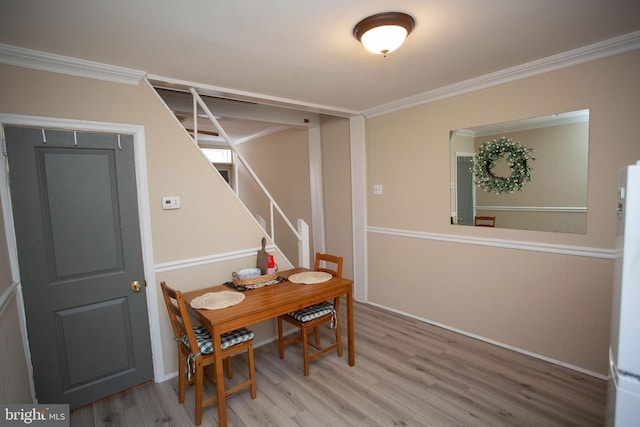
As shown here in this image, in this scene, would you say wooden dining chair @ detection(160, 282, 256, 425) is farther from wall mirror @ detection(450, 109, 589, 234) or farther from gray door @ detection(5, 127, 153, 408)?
wall mirror @ detection(450, 109, 589, 234)

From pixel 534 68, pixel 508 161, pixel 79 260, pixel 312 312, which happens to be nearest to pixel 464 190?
pixel 508 161

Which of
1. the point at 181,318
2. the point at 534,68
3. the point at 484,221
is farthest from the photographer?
the point at 484,221

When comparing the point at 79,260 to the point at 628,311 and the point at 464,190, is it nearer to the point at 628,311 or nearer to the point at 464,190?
the point at 628,311

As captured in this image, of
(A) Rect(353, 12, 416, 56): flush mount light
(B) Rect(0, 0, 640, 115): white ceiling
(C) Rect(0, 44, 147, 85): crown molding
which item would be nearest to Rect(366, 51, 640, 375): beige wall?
(B) Rect(0, 0, 640, 115): white ceiling

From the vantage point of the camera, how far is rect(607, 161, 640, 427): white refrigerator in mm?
1065

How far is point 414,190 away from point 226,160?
4.54m

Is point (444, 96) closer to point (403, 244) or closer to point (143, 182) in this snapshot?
point (403, 244)

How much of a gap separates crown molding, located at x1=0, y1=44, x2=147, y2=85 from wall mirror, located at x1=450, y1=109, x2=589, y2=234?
280 cm

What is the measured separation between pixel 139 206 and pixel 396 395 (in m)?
2.33

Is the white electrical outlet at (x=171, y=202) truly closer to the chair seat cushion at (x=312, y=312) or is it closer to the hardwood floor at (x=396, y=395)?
the chair seat cushion at (x=312, y=312)

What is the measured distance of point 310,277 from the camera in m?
2.71

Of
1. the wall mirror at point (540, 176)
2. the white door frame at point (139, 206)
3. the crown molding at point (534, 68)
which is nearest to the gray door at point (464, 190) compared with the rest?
the wall mirror at point (540, 176)

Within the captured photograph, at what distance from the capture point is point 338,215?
433 centimetres

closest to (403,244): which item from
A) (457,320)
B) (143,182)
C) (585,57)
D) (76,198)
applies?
(457,320)
